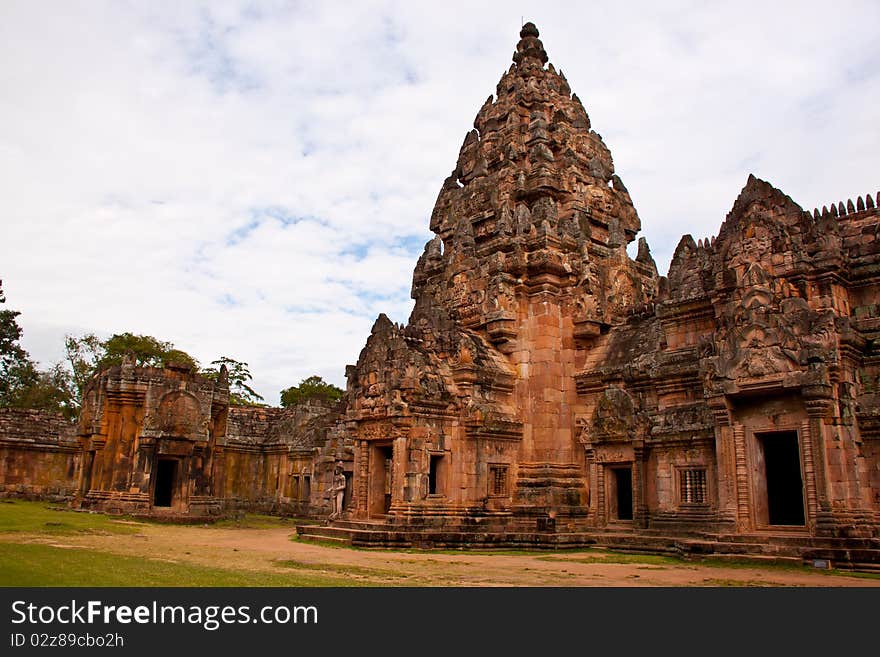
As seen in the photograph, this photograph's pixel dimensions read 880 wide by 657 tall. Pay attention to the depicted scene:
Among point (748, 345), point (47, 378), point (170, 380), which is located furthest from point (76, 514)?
point (47, 378)

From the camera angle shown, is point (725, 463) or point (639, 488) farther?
point (639, 488)

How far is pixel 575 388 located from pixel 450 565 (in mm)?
9177

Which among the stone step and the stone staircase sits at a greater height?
the stone staircase

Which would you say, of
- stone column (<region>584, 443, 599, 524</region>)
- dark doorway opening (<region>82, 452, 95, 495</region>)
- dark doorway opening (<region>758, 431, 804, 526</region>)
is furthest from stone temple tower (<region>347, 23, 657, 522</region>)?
dark doorway opening (<region>82, 452, 95, 495</region>)

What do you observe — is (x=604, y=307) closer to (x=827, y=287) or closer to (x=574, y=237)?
(x=574, y=237)

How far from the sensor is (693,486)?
57.4 feet

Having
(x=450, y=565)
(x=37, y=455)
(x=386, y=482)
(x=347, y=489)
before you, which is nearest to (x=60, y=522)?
(x=386, y=482)

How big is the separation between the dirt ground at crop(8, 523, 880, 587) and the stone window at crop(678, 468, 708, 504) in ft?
7.30

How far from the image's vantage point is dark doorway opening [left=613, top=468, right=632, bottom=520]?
19609mm

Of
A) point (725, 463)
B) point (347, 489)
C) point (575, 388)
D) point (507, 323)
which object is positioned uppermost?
point (507, 323)

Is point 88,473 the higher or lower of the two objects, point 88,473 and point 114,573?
the higher

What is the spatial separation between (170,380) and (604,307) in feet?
49.9

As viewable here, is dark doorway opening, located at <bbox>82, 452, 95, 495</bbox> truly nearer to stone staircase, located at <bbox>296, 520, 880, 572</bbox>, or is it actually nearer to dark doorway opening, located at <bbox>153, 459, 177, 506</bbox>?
dark doorway opening, located at <bbox>153, 459, 177, 506</bbox>

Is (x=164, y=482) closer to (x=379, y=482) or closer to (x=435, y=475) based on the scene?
(x=379, y=482)
